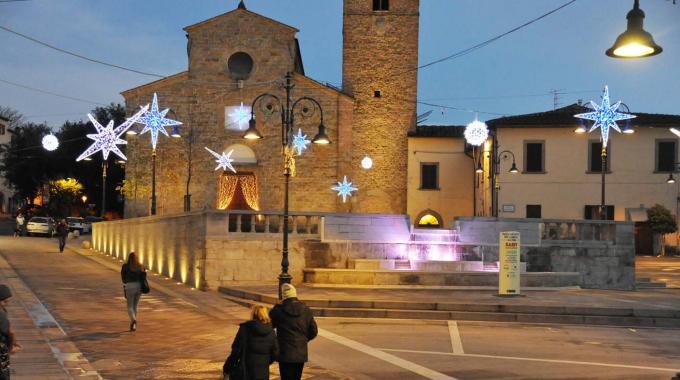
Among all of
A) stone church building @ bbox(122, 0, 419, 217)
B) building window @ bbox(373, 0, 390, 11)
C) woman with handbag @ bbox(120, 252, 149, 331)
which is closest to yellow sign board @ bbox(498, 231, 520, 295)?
woman with handbag @ bbox(120, 252, 149, 331)

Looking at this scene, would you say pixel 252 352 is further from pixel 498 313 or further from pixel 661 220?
pixel 661 220

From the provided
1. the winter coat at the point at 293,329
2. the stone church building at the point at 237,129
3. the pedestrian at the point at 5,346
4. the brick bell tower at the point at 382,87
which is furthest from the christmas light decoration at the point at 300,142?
the pedestrian at the point at 5,346

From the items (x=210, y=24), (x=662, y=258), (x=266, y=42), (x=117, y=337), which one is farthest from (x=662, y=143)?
(x=117, y=337)

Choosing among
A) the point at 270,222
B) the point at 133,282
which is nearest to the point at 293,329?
the point at 133,282

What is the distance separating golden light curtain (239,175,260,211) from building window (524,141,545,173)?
15.9 m

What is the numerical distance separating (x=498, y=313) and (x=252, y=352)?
1260 cm

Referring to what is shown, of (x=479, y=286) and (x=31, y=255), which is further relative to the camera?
(x=31, y=255)

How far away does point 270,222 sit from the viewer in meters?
24.6

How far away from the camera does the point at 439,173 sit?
50000 mm

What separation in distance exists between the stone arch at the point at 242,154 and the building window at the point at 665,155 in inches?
912

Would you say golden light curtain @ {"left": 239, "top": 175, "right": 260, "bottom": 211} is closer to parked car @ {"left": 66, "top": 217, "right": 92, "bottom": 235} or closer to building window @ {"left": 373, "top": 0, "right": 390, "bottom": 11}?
→ building window @ {"left": 373, "top": 0, "right": 390, "bottom": 11}

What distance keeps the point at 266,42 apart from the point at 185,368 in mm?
38596

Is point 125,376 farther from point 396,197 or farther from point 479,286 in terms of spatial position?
point 396,197

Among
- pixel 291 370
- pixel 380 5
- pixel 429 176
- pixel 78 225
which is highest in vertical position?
pixel 380 5
